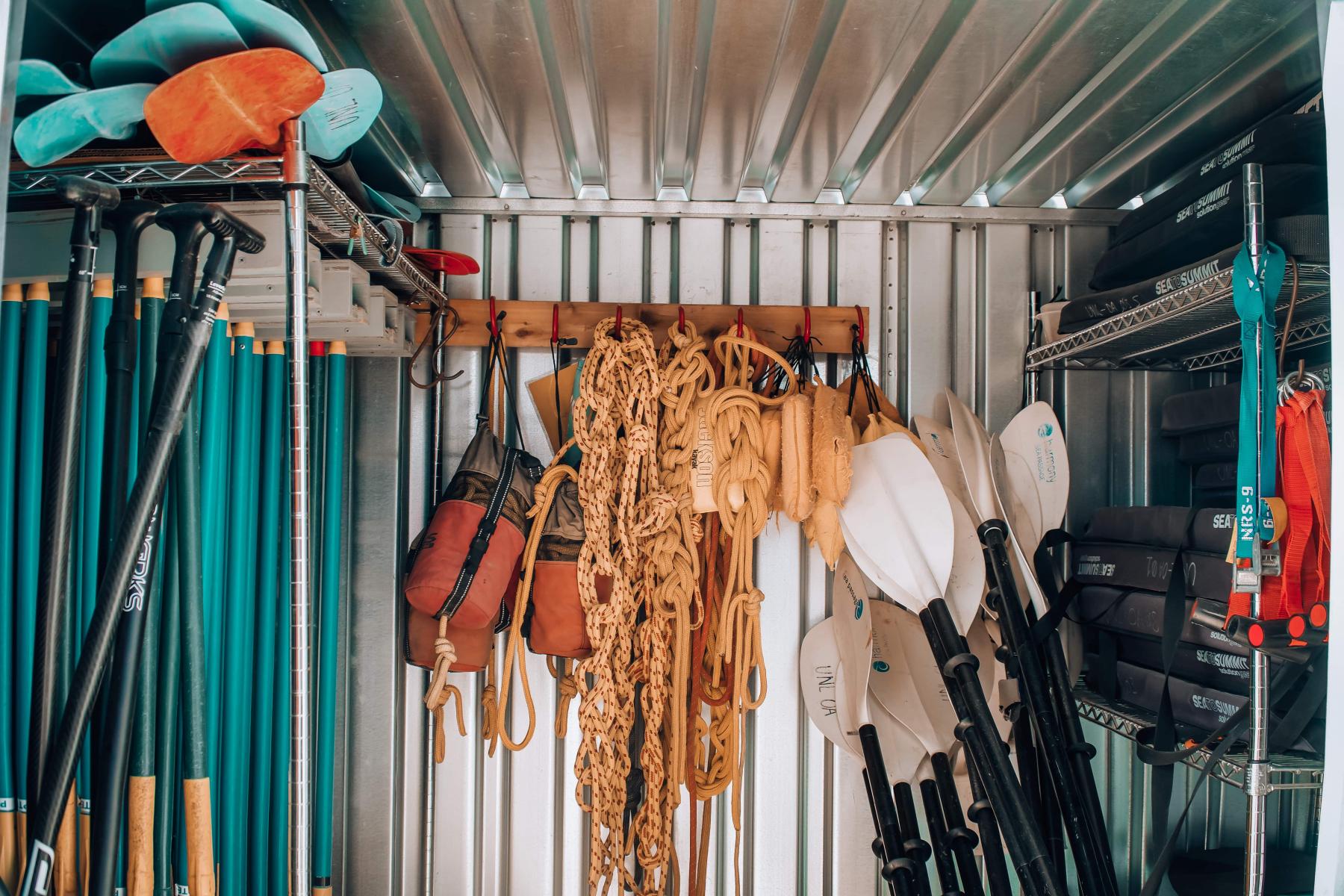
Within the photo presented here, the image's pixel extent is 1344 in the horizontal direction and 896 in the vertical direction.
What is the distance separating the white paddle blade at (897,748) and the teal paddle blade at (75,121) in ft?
7.85

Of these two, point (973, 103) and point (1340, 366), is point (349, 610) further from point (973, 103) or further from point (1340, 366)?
point (1340, 366)

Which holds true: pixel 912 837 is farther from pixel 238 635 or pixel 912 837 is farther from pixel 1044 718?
pixel 238 635

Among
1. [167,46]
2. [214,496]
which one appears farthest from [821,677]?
[167,46]

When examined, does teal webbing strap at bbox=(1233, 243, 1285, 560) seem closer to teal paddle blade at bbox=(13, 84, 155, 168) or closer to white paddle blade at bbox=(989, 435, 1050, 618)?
white paddle blade at bbox=(989, 435, 1050, 618)

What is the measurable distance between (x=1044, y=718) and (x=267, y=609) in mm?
2120

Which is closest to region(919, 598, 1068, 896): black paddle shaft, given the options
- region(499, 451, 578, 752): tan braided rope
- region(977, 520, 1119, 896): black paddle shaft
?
region(977, 520, 1119, 896): black paddle shaft

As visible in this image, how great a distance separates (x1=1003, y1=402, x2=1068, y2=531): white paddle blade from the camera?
274 centimetres

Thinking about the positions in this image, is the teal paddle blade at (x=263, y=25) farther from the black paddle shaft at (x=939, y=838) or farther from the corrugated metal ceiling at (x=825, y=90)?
the black paddle shaft at (x=939, y=838)

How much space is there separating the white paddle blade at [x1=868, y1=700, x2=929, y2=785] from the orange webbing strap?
1.12m

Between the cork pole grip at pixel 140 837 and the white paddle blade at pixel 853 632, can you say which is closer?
the cork pole grip at pixel 140 837

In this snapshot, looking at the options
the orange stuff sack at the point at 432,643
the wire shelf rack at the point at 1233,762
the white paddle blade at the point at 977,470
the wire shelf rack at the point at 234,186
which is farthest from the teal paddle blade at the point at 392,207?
the wire shelf rack at the point at 1233,762

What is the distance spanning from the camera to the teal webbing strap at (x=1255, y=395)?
1.83 m

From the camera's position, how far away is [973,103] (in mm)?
2303

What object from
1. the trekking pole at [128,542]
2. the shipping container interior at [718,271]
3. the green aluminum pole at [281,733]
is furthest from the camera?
Result: the green aluminum pole at [281,733]
